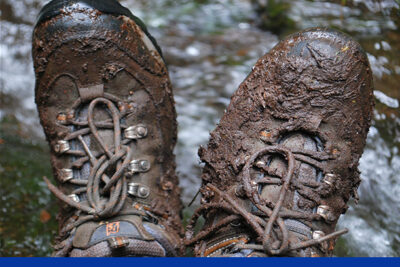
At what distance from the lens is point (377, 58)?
3.01m

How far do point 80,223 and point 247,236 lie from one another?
26.4 inches

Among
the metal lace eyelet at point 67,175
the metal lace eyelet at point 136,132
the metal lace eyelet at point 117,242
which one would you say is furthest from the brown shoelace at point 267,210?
the metal lace eyelet at point 67,175

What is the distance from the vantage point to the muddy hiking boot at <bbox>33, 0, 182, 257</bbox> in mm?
1859

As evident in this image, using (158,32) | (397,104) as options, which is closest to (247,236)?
(397,104)

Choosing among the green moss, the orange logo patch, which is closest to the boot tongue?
the orange logo patch

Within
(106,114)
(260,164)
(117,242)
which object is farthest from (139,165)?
(260,164)

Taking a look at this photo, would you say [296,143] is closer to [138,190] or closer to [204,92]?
[138,190]

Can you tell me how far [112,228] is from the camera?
170 cm

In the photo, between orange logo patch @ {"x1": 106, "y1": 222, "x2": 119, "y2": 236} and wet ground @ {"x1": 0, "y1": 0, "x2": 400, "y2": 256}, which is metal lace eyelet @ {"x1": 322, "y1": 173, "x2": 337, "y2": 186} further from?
orange logo patch @ {"x1": 106, "y1": 222, "x2": 119, "y2": 236}

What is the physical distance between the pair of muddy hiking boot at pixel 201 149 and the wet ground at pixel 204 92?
0.59m

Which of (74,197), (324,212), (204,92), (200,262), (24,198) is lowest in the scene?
(24,198)

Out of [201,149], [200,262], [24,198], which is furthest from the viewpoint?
[24,198]

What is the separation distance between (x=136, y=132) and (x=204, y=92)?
1275 mm

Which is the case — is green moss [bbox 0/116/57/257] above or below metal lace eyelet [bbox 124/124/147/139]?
below
